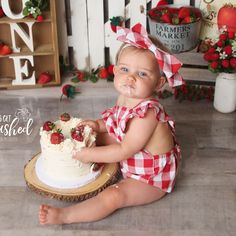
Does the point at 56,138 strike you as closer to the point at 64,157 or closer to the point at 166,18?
the point at 64,157

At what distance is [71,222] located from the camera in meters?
1.47

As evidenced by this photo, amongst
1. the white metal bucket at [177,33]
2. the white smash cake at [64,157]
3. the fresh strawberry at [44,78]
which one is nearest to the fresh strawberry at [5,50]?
the fresh strawberry at [44,78]

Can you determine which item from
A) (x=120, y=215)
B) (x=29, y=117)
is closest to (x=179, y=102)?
(x=29, y=117)

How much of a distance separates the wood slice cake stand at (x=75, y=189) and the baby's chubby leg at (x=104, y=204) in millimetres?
34

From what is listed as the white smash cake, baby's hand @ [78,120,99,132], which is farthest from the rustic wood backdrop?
the white smash cake

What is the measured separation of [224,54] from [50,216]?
3.28ft

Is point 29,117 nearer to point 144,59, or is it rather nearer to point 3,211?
point 3,211

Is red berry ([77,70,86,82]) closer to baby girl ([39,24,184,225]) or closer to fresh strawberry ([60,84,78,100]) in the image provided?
fresh strawberry ([60,84,78,100])

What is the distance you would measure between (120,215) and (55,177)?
247mm

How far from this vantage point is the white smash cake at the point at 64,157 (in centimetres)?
148

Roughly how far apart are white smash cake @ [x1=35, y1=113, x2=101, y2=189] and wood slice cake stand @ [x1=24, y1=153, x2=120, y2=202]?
0.02m

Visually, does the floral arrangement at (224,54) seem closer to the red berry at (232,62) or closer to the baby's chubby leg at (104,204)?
the red berry at (232,62)

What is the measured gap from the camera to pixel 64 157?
1.49m

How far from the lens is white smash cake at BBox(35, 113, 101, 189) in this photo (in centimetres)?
148
